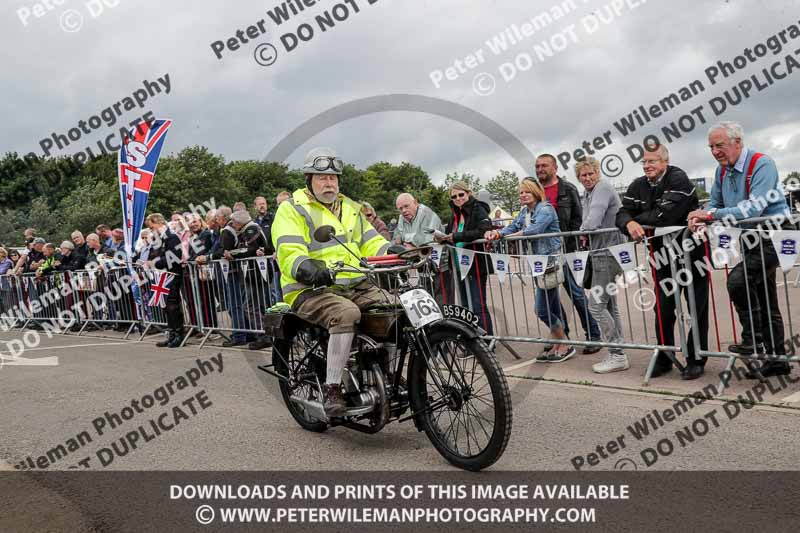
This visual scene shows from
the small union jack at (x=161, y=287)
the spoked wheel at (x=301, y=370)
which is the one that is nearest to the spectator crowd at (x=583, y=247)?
the small union jack at (x=161, y=287)

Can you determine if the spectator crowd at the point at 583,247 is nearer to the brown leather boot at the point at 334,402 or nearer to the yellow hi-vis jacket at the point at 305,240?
the yellow hi-vis jacket at the point at 305,240

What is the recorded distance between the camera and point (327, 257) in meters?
4.83

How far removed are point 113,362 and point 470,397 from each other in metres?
6.59

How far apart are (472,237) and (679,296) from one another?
2.64 metres

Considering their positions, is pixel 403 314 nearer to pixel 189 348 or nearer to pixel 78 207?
pixel 189 348

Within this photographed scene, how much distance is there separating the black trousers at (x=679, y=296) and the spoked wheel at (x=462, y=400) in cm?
282

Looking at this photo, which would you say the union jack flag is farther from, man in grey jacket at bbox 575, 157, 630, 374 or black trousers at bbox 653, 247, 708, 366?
black trousers at bbox 653, 247, 708, 366

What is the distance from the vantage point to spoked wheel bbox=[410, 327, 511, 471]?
12.7ft

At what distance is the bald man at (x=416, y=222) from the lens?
8.84 metres

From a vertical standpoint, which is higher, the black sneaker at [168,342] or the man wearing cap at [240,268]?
the man wearing cap at [240,268]

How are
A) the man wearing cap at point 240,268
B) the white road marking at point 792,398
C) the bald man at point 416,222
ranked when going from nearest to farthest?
the white road marking at point 792,398 → the bald man at point 416,222 → the man wearing cap at point 240,268

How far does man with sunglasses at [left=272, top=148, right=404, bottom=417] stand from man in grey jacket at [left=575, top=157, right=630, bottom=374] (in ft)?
8.66

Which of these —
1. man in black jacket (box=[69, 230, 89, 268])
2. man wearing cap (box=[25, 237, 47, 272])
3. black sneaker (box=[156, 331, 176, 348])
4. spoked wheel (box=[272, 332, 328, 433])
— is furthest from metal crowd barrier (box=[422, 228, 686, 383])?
man wearing cap (box=[25, 237, 47, 272])

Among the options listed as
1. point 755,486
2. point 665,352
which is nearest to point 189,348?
point 665,352
